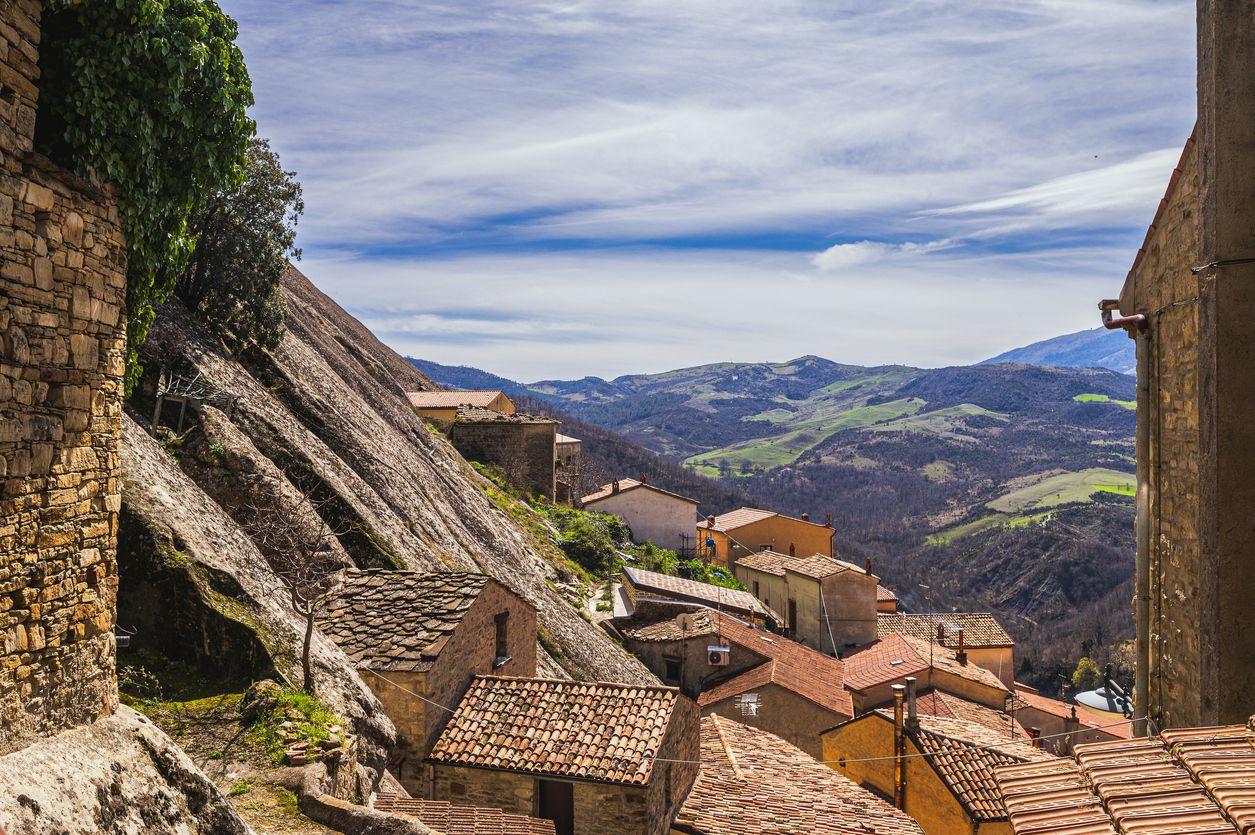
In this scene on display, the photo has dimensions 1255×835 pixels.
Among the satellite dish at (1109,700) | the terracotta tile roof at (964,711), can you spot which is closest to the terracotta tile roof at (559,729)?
the terracotta tile roof at (964,711)

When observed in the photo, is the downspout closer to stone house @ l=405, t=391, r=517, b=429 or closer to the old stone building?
the old stone building

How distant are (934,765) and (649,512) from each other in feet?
111

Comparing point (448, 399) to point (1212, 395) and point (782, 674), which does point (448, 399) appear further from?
point (1212, 395)

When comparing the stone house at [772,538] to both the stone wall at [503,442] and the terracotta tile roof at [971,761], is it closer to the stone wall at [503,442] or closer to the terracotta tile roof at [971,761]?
the stone wall at [503,442]

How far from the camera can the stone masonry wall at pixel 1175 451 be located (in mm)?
7312

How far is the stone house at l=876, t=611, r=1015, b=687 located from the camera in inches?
1673

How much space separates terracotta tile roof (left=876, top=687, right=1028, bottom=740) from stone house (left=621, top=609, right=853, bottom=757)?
2632 mm

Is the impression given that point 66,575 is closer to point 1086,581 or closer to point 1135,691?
point 1135,691

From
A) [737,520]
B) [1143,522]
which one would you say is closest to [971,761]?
[1143,522]

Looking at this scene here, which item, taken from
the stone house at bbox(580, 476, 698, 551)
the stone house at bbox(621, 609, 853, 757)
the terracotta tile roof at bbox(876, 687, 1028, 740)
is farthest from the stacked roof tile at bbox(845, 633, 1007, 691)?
the stone house at bbox(580, 476, 698, 551)

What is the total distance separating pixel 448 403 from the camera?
46219 millimetres

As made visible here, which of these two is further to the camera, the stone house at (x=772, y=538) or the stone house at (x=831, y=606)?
the stone house at (x=772, y=538)

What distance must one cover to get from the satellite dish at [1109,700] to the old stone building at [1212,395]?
975 inches

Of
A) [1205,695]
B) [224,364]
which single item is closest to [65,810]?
[1205,695]
